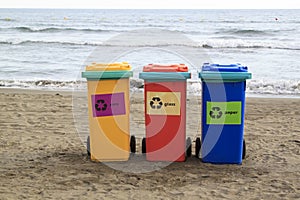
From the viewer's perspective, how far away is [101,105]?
475 centimetres

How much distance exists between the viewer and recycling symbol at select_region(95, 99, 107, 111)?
4.74 meters

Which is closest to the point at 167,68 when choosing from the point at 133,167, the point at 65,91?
the point at 133,167

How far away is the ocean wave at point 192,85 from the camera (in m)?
9.80

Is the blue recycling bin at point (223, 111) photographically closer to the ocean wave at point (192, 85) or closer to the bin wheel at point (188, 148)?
the bin wheel at point (188, 148)

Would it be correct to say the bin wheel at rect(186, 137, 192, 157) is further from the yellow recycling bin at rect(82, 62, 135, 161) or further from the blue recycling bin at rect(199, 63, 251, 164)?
the yellow recycling bin at rect(82, 62, 135, 161)

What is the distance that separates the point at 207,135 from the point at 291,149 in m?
1.27

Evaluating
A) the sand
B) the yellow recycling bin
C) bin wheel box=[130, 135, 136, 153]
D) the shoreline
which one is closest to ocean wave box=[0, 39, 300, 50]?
the shoreline

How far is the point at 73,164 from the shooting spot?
4867mm

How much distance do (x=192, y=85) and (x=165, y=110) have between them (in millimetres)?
5576

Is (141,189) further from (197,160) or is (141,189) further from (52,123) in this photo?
(52,123)

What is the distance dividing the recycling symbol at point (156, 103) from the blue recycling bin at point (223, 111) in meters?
0.46

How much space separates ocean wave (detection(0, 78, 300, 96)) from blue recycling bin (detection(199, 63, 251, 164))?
16.0 feet

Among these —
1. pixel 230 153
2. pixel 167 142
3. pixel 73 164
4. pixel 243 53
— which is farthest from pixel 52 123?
pixel 243 53

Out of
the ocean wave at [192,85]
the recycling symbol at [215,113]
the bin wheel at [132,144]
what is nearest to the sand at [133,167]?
the bin wheel at [132,144]
